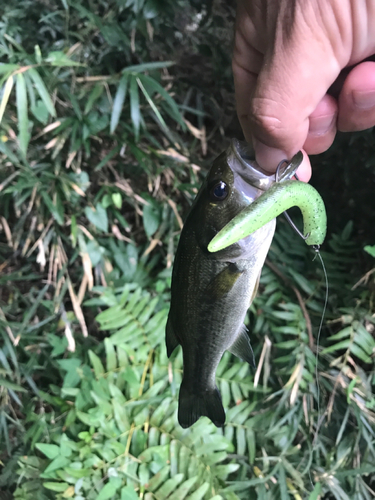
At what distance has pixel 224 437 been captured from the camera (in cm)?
156

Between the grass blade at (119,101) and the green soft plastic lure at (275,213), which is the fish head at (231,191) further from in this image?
the grass blade at (119,101)

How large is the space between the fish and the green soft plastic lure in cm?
12

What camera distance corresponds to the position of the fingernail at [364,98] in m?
0.84

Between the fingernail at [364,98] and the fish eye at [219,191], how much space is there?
1.27ft

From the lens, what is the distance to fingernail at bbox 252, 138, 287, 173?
0.79m

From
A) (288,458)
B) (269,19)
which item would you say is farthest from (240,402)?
(269,19)

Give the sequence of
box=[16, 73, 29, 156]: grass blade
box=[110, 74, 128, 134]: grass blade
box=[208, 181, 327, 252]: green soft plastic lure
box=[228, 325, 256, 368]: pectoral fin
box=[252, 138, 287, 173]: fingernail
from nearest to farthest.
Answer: box=[208, 181, 327, 252]: green soft plastic lure, box=[252, 138, 287, 173]: fingernail, box=[228, 325, 256, 368]: pectoral fin, box=[16, 73, 29, 156]: grass blade, box=[110, 74, 128, 134]: grass blade

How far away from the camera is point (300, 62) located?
686 mm

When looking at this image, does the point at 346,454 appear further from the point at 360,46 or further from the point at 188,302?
the point at 360,46

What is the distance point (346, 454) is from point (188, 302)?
124cm

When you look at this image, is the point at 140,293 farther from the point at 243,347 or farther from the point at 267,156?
the point at 267,156

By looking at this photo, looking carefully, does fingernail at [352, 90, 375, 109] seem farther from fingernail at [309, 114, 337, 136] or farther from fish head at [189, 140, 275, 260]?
fish head at [189, 140, 275, 260]

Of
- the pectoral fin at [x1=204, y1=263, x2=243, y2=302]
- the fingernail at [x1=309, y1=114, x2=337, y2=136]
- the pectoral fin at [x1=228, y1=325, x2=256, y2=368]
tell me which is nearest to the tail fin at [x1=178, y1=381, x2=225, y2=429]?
the pectoral fin at [x1=228, y1=325, x2=256, y2=368]

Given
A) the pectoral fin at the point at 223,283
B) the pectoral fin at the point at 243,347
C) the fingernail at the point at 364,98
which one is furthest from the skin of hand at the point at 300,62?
the pectoral fin at the point at 243,347
